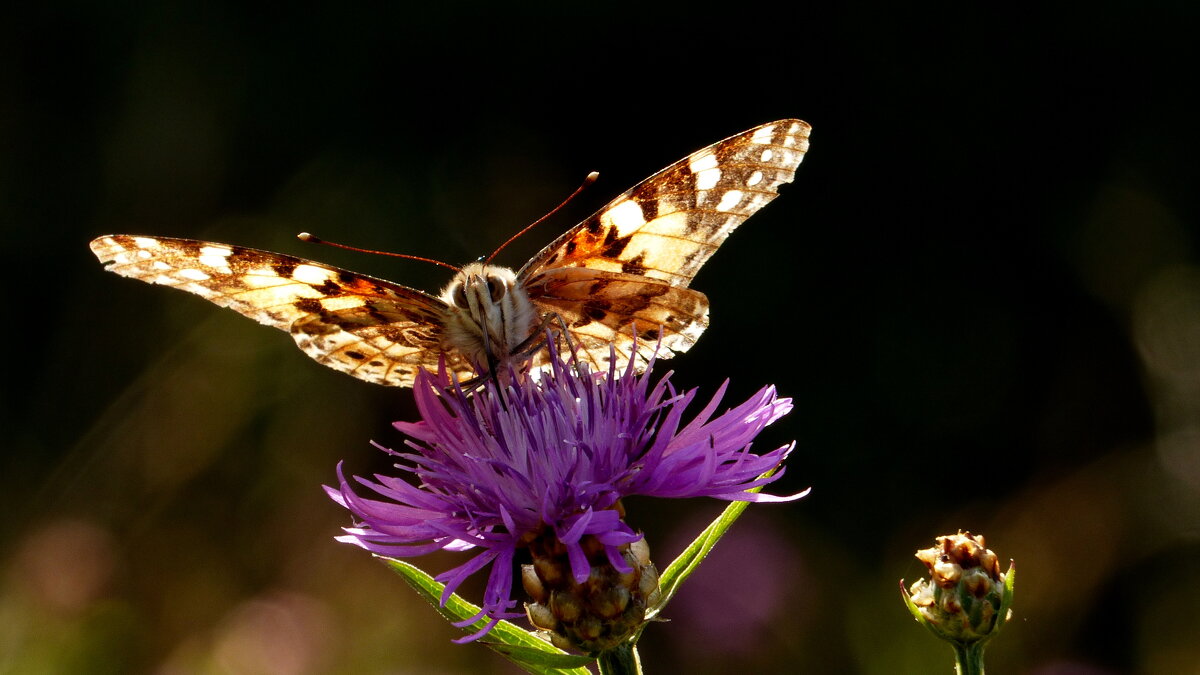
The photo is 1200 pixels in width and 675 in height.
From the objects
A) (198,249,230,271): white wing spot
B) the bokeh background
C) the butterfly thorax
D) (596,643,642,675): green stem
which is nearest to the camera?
(596,643,642,675): green stem

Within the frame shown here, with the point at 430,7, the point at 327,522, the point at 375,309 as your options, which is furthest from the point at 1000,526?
the point at 430,7

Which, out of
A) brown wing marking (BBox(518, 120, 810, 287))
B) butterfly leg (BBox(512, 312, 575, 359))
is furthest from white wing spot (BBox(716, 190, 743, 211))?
butterfly leg (BBox(512, 312, 575, 359))

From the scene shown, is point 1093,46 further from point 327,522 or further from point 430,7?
point 327,522

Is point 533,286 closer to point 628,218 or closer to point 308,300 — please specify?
point 628,218

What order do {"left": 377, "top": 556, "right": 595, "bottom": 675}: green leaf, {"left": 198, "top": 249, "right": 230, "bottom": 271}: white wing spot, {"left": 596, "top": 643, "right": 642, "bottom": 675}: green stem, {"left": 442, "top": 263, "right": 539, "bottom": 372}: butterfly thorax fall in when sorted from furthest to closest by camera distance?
{"left": 198, "top": 249, "right": 230, "bottom": 271}: white wing spot < {"left": 442, "top": 263, "right": 539, "bottom": 372}: butterfly thorax < {"left": 596, "top": 643, "right": 642, "bottom": 675}: green stem < {"left": 377, "top": 556, "right": 595, "bottom": 675}: green leaf

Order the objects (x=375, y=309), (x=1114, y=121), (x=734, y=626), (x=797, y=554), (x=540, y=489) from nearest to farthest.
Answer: (x=540, y=489) → (x=375, y=309) → (x=734, y=626) → (x=797, y=554) → (x=1114, y=121)

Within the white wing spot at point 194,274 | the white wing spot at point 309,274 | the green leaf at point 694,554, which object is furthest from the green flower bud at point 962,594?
the white wing spot at point 194,274

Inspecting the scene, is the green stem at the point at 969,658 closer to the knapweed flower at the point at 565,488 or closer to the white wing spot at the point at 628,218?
the knapweed flower at the point at 565,488

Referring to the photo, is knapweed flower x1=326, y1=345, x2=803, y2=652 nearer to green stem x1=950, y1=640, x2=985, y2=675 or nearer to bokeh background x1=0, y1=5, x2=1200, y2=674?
green stem x1=950, y1=640, x2=985, y2=675
